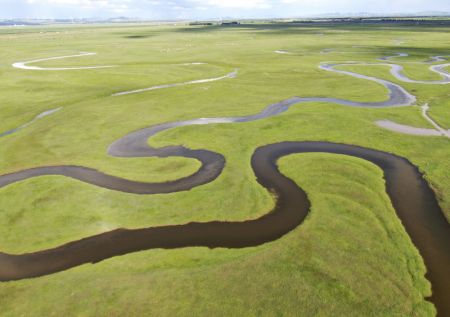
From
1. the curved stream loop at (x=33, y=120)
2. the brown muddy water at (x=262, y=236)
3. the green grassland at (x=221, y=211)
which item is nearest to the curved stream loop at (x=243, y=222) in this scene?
the brown muddy water at (x=262, y=236)

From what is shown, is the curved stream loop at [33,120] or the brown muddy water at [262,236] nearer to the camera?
the brown muddy water at [262,236]

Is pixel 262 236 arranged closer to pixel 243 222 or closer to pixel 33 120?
pixel 243 222

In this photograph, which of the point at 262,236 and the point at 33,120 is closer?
the point at 262,236

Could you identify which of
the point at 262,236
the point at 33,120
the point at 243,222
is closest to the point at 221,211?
the point at 243,222

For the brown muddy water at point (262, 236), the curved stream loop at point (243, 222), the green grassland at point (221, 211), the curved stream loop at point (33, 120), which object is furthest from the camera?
the curved stream loop at point (33, 120)

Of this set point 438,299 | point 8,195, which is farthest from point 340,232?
point 8,195

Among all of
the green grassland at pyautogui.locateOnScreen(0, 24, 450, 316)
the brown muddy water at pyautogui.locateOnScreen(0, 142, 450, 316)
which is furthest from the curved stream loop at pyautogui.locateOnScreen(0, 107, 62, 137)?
the brown muddy water at pyautogui.locateOnScreen(0, 142, 450, 316)

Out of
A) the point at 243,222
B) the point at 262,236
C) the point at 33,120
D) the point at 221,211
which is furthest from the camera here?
the point at 33,120

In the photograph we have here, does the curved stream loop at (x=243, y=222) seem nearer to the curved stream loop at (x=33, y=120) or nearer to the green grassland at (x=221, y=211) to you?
the green grassland at (x=221, y=211)

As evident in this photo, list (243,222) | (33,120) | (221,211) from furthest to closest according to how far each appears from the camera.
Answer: (33,120)
(221,211)
(243,222)

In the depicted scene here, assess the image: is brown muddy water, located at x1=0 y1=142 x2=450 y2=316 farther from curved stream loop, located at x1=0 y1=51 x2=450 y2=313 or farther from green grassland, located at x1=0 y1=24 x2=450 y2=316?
green grassland, located at x1=0 y1=24 x2=450 y2=316
